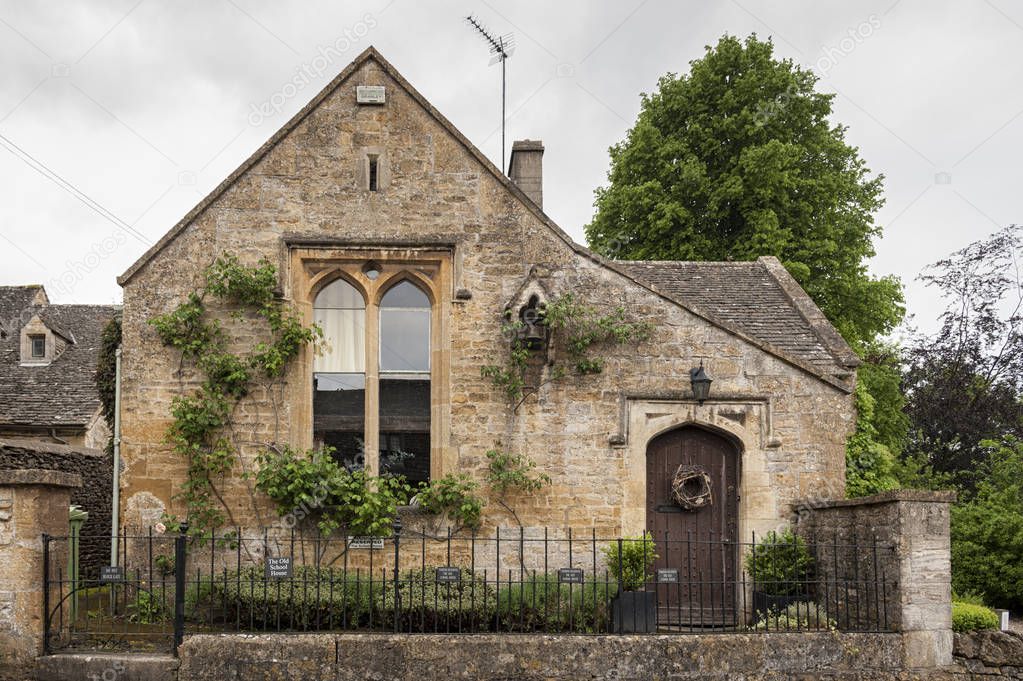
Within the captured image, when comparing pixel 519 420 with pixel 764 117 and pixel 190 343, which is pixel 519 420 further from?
pixel 764 117

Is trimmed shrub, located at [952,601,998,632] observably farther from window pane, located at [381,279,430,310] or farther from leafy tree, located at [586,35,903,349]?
leafy tree, located at [586,35,903,349]

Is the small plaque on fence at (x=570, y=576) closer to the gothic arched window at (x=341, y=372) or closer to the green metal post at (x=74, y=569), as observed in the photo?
the gothic arched window at (x=341, y=372)

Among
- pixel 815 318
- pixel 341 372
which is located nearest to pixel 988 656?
pixel 815 318

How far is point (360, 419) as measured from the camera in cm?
1120

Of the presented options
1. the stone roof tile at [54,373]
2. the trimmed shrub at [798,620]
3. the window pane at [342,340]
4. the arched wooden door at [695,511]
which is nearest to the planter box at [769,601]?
the trimmed shrub at [798,620]

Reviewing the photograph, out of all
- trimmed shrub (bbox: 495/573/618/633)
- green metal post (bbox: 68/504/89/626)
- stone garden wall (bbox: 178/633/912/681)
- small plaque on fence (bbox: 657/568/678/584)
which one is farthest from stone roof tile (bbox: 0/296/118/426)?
small plaque on fence (bbox: 657/568/678/584)

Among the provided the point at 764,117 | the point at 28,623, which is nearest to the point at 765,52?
the point at 764,117

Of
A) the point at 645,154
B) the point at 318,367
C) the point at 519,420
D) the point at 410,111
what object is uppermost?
the point at 645,154

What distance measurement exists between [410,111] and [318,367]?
3.76m

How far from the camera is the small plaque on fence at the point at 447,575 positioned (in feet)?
26.8

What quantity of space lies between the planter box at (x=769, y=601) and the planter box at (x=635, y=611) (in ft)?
5.87

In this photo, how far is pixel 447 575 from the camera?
26.9ft

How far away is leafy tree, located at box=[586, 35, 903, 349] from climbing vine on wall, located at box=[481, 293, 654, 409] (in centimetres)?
1011

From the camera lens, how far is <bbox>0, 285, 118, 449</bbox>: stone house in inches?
800
